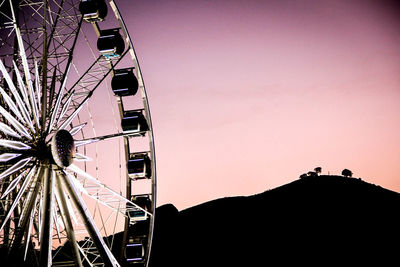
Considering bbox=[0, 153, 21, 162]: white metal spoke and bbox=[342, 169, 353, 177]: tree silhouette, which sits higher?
bbox=[0, 153, 21, 162]: white metal spoke

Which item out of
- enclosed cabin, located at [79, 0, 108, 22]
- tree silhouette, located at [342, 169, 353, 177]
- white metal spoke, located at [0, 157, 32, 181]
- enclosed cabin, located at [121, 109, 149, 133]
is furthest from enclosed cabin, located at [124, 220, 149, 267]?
tree silhouette, located at [342, 169, 353, 177]

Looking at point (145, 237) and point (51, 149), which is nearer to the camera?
point (51, 149)

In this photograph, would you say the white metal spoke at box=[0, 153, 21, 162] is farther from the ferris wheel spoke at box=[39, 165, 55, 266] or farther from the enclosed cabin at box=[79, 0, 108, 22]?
the enclosed cabin at box=[79, 0, 108, 22]

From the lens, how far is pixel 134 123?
1389cm

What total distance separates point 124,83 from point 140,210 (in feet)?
16.3

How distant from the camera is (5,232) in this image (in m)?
14.1

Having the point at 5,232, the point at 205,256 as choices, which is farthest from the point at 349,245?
the point at 5,232

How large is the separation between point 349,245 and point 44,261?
139ft

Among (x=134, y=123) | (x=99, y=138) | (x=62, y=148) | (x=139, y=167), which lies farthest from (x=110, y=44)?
(x=62, y=148)

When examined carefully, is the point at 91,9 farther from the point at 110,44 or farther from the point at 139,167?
the point at 139,167

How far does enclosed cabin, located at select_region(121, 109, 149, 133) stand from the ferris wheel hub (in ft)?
12.1

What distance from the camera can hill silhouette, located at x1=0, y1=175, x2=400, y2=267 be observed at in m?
42.7

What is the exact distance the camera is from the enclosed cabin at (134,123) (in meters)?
13.9

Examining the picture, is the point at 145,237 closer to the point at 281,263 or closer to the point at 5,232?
the point at 5,232
